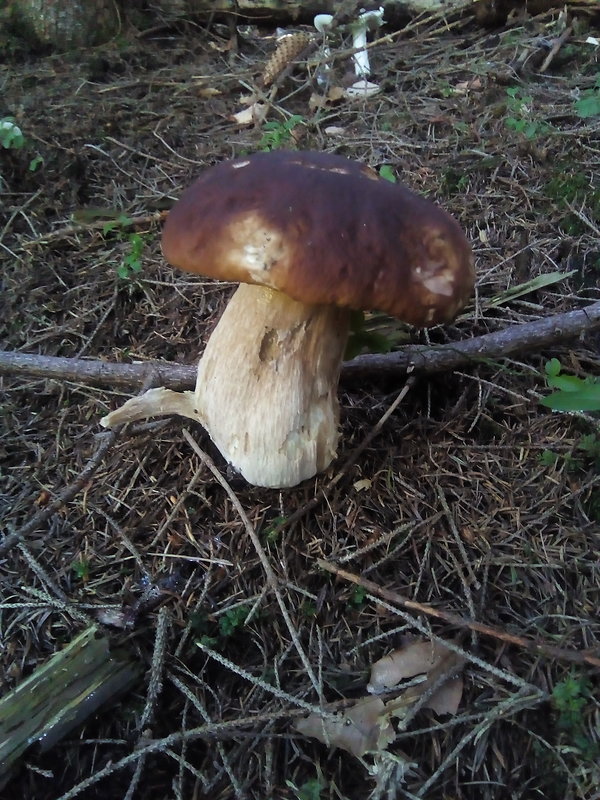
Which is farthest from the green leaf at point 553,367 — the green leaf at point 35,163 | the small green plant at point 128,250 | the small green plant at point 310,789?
the green leaf at point 35,163

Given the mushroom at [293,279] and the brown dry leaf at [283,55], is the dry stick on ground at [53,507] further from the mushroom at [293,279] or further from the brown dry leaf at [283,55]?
the brown dry leaf at [283,55]

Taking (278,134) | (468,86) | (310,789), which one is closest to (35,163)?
(278,134)

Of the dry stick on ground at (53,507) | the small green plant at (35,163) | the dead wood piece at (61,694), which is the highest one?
the small green plant at (35,163)

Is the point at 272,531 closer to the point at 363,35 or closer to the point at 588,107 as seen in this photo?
the point at 588,107

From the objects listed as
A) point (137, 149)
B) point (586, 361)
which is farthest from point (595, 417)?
point (137, 149)

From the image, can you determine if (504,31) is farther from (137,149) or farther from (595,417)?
(595,417)

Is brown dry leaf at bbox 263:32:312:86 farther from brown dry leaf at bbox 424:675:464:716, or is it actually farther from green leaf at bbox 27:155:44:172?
brown dry leaf at bbox 424:675:464:716
